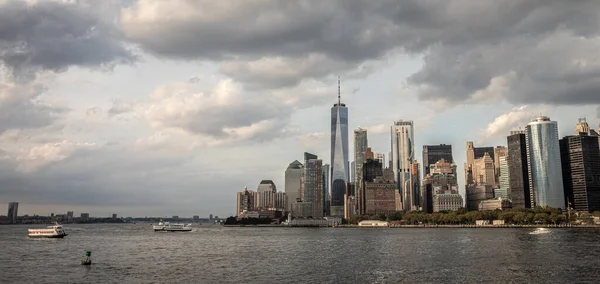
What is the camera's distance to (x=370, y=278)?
77062mm

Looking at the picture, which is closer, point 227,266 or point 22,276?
point 22,276

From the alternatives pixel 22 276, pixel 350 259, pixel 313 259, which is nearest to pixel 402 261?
pixel 350 259

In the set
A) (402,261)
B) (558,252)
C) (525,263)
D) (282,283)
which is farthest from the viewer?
(558,252)

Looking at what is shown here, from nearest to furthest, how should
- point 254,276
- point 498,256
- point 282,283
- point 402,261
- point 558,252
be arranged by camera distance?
1. point 282,283
2. point 254,276
3. point 402,261
4. point 498,256
5. point 558,252

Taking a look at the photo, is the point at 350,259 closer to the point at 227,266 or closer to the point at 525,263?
the point at 227,266

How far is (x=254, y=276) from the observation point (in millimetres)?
80375

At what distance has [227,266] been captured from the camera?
312 ft

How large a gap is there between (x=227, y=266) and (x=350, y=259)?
28.6 m

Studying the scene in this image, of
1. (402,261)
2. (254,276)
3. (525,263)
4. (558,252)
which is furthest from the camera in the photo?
(558,252)

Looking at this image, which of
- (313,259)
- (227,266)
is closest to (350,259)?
(313,259)

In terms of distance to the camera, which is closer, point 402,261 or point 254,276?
point 254,276

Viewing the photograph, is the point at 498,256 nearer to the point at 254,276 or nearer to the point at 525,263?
the point at 525,263

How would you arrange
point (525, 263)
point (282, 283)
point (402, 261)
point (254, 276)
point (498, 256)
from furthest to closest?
point (498, 256) < point (402, 261) < point (525, 263) < point (254, 276) < point (282, 283)

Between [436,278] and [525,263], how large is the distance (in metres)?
28.5
